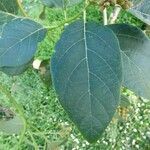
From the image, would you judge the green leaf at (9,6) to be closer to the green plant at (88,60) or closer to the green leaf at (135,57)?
the green plant at (88,60)

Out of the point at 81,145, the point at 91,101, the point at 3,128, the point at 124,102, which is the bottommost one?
the point at 81,145

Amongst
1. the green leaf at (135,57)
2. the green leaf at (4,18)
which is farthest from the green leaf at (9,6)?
the green leaf at (135,57)

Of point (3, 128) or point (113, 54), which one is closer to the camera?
point (113, 54)

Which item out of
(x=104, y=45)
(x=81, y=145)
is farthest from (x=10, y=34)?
(x=81, y=145)

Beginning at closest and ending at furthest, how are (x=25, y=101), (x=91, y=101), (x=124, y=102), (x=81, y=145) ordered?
(x=91, y=101), (x=124, y=102), (x=81, y=145), (x=25, y=101)

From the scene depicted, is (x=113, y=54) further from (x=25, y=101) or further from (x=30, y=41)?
(x=25, y=101)

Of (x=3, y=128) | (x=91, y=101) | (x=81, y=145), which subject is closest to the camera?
(x=91, y=101)

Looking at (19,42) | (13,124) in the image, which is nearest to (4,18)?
(19,42)

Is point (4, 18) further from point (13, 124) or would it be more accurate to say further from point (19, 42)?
point (13, 124)
